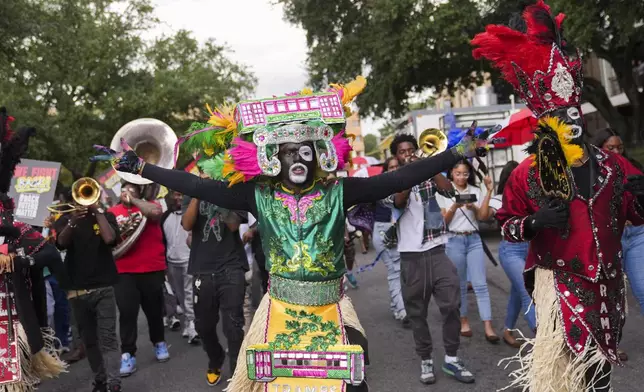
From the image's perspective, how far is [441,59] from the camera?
20.8 meters

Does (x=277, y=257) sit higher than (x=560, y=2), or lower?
lower

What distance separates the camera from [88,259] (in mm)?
5898

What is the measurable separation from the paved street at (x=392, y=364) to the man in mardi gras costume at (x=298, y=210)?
2002mm

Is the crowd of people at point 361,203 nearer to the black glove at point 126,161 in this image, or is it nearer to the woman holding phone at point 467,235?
the black glove at point 126,161

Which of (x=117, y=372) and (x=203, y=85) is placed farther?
(x=203, y=85)

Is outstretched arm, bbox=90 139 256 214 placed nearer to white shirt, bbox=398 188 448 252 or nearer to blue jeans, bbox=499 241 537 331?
white shirt, bbox=398 188 448 252

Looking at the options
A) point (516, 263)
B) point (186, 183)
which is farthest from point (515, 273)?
point (186, 183)

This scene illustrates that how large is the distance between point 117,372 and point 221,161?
2.64 meters

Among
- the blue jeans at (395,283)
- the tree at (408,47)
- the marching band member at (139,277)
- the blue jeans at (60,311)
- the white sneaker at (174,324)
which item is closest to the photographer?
the marching band member at (139,277)

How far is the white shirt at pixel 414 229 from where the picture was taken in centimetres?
574

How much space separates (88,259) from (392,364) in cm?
294

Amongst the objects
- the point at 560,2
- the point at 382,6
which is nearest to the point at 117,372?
the point at 560,2

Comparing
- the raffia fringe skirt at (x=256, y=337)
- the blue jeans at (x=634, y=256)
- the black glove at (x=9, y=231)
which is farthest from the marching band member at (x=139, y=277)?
the blue jeans at (x=634, y=256)

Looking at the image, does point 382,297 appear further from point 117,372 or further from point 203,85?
point 203,85
